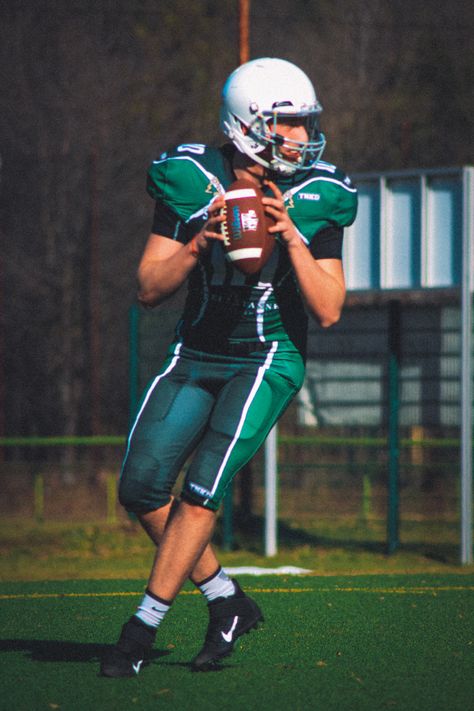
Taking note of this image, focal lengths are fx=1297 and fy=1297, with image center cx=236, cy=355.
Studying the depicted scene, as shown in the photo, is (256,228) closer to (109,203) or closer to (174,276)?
(174,276)

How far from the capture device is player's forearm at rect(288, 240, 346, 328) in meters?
4.52

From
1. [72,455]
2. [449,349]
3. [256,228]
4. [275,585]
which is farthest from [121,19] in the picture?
[256,228]

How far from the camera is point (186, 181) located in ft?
15.7

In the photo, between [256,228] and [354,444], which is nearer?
[256,228]

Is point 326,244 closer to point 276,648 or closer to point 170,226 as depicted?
point 170,226

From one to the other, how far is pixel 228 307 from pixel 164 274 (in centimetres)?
29

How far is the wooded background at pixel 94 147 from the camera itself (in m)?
30.8

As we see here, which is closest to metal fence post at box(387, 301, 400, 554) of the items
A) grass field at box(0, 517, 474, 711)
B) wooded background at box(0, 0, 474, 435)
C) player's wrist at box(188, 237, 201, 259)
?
grass field at box(0, 517, 474, 711)

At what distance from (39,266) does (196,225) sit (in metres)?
26.6

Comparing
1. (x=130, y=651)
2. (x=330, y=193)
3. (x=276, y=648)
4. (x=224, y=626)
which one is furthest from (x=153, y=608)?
(x=330, y=193)

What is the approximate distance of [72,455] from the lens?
28.1m

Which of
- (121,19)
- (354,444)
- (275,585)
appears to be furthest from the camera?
(121,19)

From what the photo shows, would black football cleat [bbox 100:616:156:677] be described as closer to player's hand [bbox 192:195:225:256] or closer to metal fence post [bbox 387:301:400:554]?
player's hand [bbox 192:195:225:256]

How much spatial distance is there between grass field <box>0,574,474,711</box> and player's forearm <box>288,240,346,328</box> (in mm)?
1294
